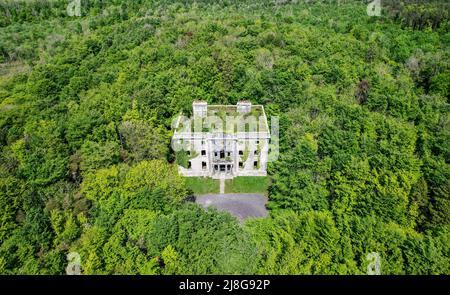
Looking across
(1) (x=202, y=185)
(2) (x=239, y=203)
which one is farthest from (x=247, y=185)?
(1) (x=202, y=185)

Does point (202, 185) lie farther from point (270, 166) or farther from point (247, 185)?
point (270, 166)

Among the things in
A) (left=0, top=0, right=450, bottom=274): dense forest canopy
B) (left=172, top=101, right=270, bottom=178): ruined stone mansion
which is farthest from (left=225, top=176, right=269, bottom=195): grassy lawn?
(left=0, top=0, right=450, bottom=274): dense forest canopy

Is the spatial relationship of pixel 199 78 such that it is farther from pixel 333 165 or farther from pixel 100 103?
pixel 333 165

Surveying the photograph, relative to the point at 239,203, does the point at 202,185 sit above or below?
above

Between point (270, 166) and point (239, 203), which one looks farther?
point (270, 166)

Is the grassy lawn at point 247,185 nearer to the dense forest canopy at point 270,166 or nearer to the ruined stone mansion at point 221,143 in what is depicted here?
the ruined stone mansion at point 221,143

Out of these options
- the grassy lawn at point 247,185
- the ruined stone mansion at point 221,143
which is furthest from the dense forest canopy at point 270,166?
the ruined stone mansion at point 221,143

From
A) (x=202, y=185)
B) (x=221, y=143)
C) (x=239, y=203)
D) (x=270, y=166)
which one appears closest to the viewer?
(x=239, y=203)
